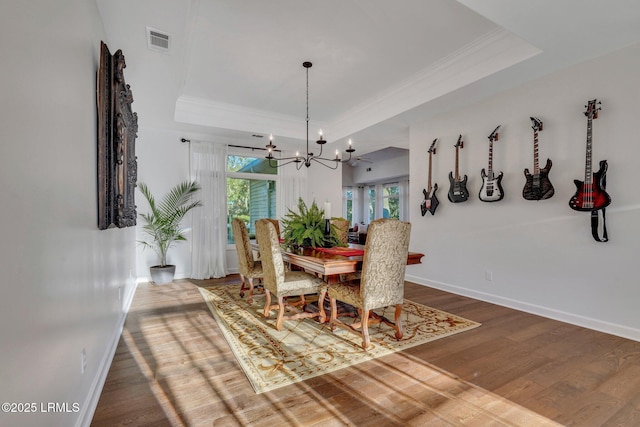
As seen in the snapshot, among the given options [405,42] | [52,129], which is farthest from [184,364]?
[405,42]

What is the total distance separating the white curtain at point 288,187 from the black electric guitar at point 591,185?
178 inches

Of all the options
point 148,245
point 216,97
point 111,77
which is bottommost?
point 148,245

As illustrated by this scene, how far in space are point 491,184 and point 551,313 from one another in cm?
159

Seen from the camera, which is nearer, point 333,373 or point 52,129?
point 52,129

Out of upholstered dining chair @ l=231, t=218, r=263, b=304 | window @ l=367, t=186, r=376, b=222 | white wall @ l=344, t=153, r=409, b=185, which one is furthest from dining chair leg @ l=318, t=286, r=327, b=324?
window @ l=367, t=186, r=376, b=222

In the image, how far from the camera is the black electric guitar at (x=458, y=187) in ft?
13.7

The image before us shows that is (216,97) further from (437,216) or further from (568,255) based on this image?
(568,255)

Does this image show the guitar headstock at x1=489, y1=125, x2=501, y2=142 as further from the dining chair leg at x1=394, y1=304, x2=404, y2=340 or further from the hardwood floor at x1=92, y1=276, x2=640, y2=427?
the dining chair leg at x1=394, y1=304, x2=404, y2=340

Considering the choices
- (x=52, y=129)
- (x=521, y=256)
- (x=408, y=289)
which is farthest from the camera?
(x=408, y=289)

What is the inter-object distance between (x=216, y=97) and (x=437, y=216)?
3.87 metres

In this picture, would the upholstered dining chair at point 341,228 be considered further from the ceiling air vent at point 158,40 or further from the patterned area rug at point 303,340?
the ceiling air vent at point 158,40

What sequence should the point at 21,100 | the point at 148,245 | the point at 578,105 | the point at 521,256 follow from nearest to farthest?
the point at 21,100 < the point at 578,105 < the point at 521,256 < the point at 148,245

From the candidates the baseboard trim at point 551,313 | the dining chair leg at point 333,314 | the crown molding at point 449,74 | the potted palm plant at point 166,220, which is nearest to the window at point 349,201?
the crown molding at point 449,74

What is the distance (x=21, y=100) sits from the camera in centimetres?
97
